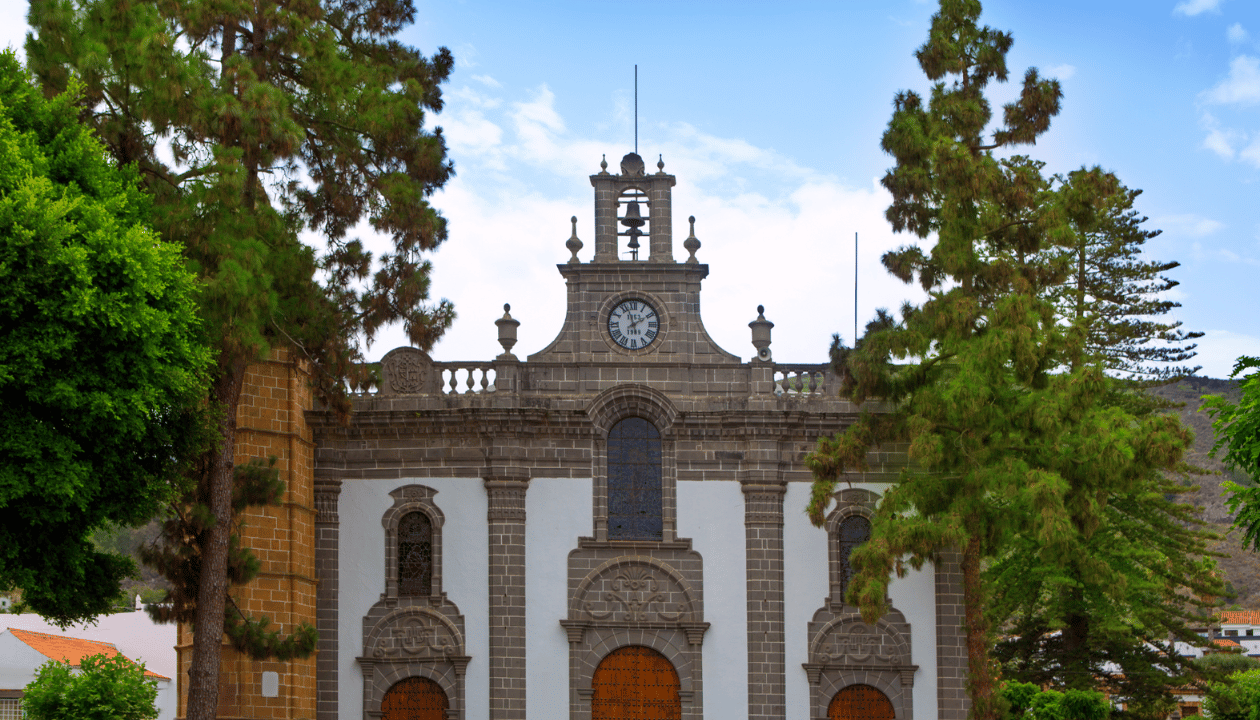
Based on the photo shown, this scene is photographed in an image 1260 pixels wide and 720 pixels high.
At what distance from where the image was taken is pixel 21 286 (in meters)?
16.3

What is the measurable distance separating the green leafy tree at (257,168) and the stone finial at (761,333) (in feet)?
19.7

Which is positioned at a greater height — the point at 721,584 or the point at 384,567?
the point at 384,567

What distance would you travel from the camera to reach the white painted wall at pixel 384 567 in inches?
973

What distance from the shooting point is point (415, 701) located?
24.8 m

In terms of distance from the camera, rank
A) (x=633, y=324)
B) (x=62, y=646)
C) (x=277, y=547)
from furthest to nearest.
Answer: (x=62, y=646) → (x=633, y=324) → (x=277, y=547)

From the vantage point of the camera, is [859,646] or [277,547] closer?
[277,547]

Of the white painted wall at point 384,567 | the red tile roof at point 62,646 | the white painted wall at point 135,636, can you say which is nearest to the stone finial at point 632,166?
the white painted wall at point 384,567

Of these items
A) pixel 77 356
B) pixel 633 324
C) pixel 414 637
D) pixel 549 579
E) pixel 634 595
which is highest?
pixel 633 324

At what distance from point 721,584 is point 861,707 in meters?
3.32

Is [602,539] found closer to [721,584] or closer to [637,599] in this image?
[637,599]

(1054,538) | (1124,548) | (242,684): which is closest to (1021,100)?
(1054,538)

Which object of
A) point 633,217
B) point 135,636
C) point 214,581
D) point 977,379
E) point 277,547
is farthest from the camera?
point 135,636

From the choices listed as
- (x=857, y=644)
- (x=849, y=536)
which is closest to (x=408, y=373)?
(x=849, y=536)

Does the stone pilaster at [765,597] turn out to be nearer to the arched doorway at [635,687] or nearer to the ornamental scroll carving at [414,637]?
the arched doorway at [635,687]
